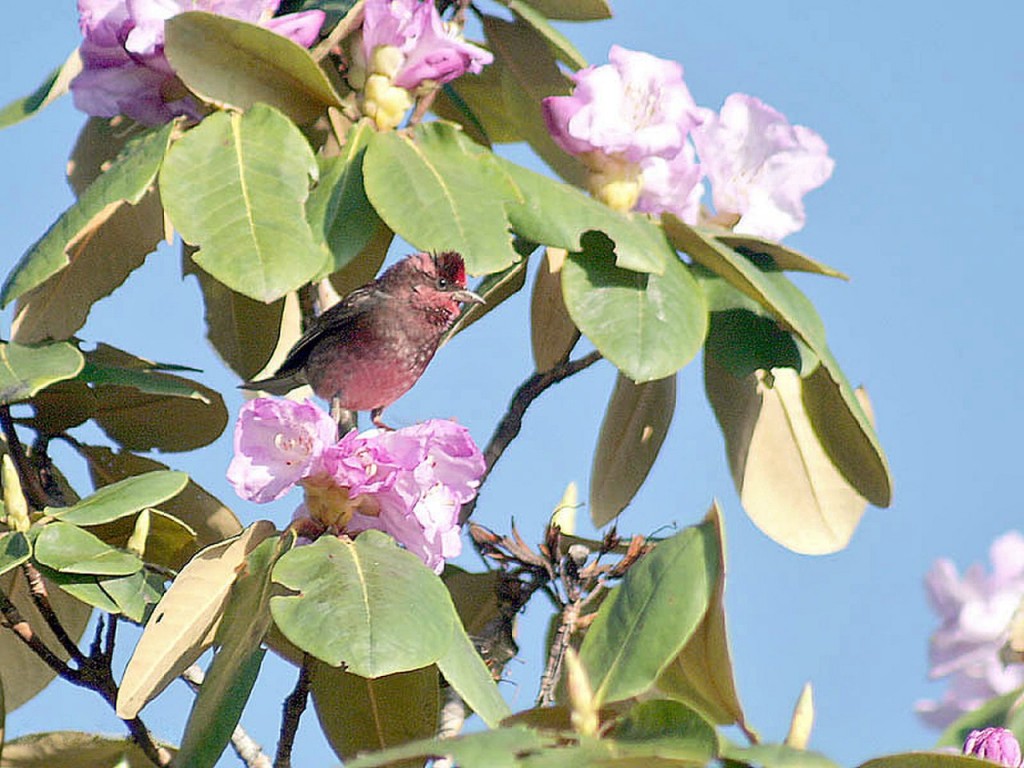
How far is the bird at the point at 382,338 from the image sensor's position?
370 centimetres

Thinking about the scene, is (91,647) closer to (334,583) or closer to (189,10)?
(334,583)

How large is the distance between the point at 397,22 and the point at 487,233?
518 mm

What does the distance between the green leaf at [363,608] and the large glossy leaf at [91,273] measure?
0.68 metres

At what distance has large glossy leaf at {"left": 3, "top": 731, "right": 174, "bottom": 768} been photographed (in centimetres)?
238

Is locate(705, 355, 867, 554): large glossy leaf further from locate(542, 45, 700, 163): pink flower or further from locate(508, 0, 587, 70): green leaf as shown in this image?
locate(508, 0, 587, 70): green leaf

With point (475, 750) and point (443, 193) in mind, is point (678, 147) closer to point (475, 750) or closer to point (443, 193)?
point (443, 193)

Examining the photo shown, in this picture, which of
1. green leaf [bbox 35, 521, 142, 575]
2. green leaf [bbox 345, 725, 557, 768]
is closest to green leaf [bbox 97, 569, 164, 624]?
green leaf [bbox 35, 521, 142, 575]

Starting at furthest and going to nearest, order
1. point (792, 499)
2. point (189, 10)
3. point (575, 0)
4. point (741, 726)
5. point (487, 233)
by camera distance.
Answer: point (575, 0)
point (792, 499)
point (189, 10)
point (487, 233)
point (741, 726)

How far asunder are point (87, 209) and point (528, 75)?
3.09ft

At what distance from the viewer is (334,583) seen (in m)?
1.98

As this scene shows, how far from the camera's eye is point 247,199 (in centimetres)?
221

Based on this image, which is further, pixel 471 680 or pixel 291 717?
pixel 291 717

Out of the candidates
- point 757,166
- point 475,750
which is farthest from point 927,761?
point 757,166

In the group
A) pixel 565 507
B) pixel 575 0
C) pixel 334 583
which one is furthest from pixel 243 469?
pixel 575 0
